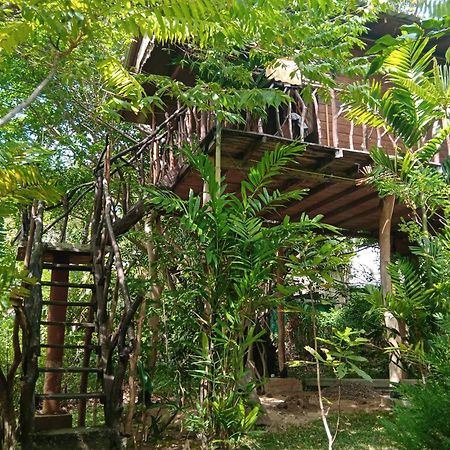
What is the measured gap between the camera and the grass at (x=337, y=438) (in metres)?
4.79

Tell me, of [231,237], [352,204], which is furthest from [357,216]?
[231,237]

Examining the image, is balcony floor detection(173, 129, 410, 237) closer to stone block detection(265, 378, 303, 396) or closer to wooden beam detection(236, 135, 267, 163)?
wooden beam detection(236, 135, 267, 163)

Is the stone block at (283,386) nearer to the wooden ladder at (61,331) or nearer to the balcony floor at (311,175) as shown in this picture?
the balcony floor at (311,175)

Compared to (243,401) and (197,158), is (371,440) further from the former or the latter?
(197,158)

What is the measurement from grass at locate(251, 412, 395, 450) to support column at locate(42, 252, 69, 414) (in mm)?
1929

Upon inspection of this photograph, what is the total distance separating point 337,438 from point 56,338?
10.2ft

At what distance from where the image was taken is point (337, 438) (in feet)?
16.9

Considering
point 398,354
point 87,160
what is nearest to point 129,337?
point 398,354

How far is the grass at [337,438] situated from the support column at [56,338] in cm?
193

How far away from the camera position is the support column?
14.7 feet

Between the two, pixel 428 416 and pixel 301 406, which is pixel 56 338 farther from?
pixel 301 406

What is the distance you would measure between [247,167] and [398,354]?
115 inches

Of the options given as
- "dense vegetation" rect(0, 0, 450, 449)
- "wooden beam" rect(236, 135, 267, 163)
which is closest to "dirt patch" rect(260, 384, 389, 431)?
"dense vegetation" rect(0, 0, 450, 449)

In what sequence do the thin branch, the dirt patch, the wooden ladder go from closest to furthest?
the thin branch, the wooden ladder, the dirt patch
